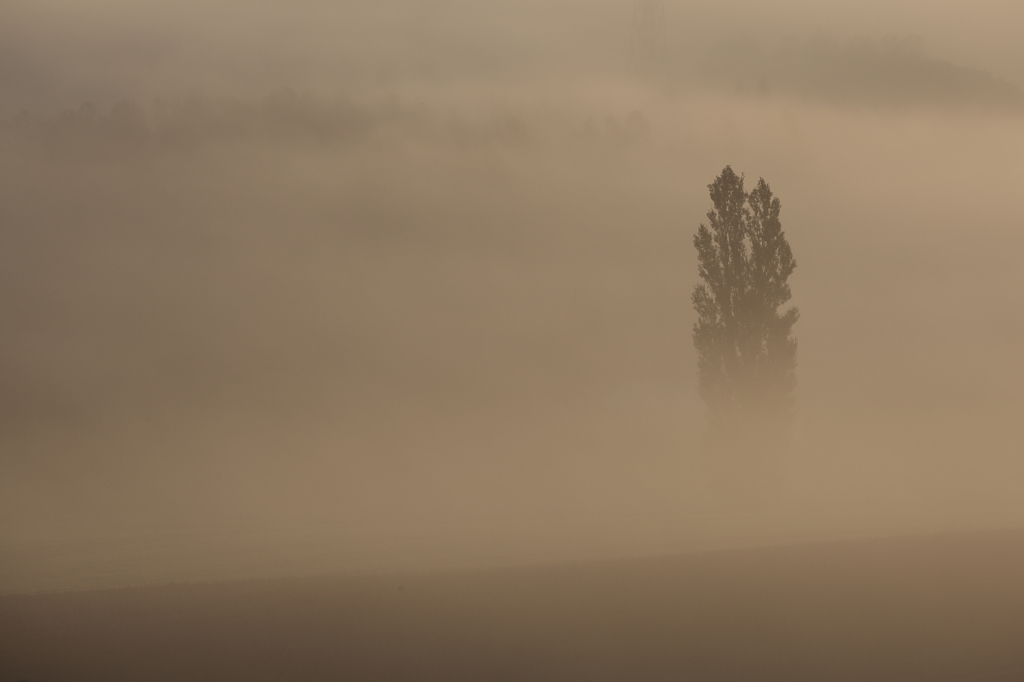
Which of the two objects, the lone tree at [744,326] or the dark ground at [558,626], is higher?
the lone tree at [744,326]

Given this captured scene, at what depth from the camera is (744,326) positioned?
2970 centimetres

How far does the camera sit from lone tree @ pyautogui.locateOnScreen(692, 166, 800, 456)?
29094 mm

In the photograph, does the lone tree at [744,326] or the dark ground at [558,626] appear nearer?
the dark ground at [558,626]

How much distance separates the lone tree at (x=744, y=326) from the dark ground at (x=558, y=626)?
34.1ft

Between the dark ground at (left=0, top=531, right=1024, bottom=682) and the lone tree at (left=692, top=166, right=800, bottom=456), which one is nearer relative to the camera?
the dark ground at (left=0, top=531, right=1024, bottom=682)

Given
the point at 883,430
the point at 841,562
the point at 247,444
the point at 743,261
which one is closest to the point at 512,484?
Answer: the point at 743,261

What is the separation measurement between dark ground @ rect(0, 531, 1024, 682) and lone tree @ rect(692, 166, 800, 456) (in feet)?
34.1

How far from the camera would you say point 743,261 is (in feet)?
100

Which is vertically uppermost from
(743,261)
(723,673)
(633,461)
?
(743,261)

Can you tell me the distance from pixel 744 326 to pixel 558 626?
18472mm

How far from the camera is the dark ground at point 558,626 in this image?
11.2 m

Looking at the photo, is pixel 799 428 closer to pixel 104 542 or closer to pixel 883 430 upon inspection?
pixel 883 430

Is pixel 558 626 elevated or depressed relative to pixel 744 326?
depressed

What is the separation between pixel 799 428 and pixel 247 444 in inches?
1612
